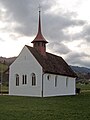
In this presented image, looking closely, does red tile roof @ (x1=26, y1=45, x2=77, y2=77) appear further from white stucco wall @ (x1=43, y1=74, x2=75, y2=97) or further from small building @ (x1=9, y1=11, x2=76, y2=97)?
white stucco wall @ (x1=43, y1=74, x2=75, y2=97)

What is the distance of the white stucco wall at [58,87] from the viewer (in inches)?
1730

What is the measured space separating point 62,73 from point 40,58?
5.90m

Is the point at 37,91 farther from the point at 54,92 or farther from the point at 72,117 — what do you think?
the point at 72,117

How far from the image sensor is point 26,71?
146 feet

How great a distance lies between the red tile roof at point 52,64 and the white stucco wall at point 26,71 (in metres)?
0.75

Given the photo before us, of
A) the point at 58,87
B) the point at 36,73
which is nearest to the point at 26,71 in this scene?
the point at 36,73

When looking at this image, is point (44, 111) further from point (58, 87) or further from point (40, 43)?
point (40, 43)

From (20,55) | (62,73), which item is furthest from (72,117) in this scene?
(62,73)

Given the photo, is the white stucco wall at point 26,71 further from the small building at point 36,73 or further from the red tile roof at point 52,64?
the red tile roof at point 52,64

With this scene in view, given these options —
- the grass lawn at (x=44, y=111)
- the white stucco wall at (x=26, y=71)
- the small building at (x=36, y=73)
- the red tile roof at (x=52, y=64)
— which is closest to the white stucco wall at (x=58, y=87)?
the small building at (x=36, y=73)

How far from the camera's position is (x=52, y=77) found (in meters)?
46.1

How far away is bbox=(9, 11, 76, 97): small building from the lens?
142 feet

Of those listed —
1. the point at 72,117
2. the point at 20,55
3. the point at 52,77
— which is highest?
the point at 20,55

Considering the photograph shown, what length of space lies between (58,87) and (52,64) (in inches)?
140
